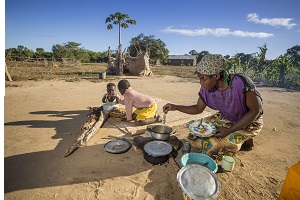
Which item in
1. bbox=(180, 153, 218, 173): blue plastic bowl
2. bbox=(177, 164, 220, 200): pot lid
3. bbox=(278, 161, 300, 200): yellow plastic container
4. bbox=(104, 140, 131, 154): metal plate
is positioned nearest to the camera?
bbox=(278, 161, 300, 200): yellow plastic container

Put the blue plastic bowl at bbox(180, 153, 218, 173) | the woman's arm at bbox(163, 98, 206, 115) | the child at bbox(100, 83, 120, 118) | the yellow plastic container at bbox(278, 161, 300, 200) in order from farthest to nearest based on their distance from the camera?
the child at bbox(100, 83, 120, 118), the woman's arm at bbox(163, 98, 206, 115), the blue plastic bowl at bbox(180, 153, 218, 173), the yellow plastic container at bbox(278, 161, 300, 200)

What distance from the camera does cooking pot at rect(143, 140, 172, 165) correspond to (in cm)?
238

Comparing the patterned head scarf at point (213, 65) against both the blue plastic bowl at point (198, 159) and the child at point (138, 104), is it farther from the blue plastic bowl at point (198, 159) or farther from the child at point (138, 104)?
the child at point (138, 104)

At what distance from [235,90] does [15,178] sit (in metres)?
3.22

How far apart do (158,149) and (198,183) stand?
81cm

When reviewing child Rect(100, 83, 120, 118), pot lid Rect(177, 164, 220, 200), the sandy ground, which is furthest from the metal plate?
child Rect(100, 83, 120, 118)

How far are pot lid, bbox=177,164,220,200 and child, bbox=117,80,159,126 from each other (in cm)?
205

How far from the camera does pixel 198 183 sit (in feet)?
6.01

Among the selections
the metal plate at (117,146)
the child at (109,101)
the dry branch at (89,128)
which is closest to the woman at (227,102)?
the metal plate at (117,146)

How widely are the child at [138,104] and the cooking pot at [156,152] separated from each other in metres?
1.33

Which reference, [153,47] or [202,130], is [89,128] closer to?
[202,130]

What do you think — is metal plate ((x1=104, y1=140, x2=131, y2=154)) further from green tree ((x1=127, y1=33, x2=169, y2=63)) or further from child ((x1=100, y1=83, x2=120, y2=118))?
green tree ((x1=127, y1=33, x2=169, y2=63))

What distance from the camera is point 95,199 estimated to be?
6.34ft

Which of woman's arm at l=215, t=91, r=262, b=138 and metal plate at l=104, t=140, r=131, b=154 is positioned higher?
woman's arm at l=215, t=91, r=262, b=138
